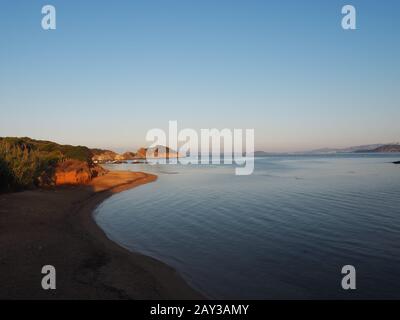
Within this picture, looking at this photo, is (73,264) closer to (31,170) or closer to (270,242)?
(270,242)

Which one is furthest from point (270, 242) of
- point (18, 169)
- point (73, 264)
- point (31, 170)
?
point (31, 170)

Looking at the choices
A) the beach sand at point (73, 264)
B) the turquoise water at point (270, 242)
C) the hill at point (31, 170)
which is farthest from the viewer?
the hill at point (31, 170)

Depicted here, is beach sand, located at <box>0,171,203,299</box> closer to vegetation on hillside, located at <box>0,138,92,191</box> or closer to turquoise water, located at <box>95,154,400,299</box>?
turquoise water, located at <box>95,154,400,299</box>

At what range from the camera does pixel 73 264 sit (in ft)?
33.1

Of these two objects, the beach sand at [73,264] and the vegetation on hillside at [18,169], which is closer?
the beach sand at [73,264]

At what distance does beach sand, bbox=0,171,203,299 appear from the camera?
805 centimetres

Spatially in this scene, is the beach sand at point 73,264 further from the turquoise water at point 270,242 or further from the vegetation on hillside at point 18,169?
the vegetation on hillside at point 18,169

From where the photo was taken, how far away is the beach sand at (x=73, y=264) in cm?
805

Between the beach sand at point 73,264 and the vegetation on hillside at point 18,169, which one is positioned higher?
the vegetation on hillside at point 18,169

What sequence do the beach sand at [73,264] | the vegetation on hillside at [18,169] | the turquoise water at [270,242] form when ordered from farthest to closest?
the vegetation on hillside at [18,169], the turquoise water at [270,242], the beach sand at [73,264]

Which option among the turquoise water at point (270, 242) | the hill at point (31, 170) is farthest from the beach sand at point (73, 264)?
the hill at point (31, 170)
